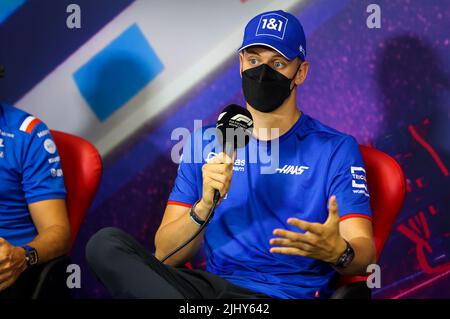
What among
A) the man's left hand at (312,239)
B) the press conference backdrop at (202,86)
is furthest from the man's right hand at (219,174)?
the press conference backdrop at (202,86)

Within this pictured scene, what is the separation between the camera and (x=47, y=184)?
2.44 meters

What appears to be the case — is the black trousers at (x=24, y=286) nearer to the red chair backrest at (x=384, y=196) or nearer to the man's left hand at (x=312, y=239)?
the man's left hand at (x=312, y=239)

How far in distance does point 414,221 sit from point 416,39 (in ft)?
2.24

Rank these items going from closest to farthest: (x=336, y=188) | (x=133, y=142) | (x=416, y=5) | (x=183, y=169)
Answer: (x=336, y=188)
(x=183, y=169)
(x=416, y=5)
(x=133, y=142)

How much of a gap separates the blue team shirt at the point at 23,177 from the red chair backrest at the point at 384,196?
0.99 metres

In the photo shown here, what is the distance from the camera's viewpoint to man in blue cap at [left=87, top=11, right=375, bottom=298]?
213 centimetres

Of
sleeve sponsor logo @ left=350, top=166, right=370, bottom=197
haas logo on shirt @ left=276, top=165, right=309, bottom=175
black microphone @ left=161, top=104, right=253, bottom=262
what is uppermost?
black microphone @ left=161, top=104, right=253, bottom=262

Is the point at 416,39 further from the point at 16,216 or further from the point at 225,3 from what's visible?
the point at 16,216

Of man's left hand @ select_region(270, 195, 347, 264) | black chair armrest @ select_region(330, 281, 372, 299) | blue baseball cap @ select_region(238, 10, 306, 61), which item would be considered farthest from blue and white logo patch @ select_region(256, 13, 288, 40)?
black chair armrest @ select_region(330, 281, 372, 299)

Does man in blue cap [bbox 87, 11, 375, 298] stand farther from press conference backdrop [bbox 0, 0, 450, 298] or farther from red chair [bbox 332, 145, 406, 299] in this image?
press conference backdrop [bbox 0, 0, 450, 298]

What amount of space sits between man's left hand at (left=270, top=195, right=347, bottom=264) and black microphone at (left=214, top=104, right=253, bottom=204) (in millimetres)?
287

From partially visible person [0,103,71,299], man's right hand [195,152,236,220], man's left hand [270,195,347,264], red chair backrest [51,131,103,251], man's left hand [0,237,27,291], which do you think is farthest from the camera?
red chair backrest [51,131,103,251]
